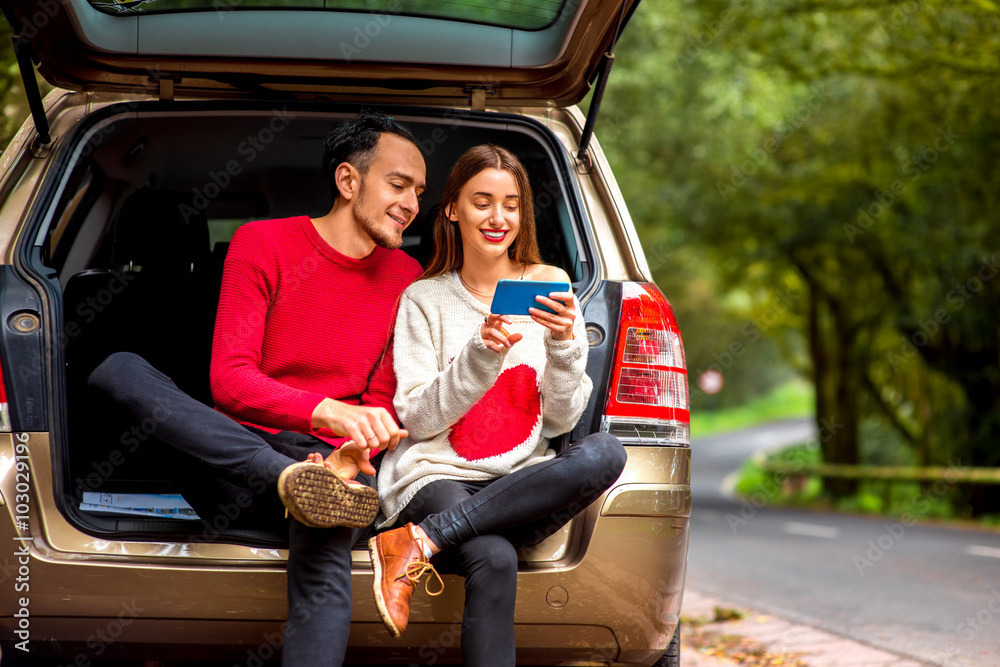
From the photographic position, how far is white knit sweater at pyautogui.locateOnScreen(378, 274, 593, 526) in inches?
105

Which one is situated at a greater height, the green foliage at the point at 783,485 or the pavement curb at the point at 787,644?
the pavement curb at the point at 787,644

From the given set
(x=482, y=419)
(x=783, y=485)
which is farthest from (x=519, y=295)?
(x=783, y=485)

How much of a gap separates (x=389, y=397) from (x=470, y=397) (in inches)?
12.6

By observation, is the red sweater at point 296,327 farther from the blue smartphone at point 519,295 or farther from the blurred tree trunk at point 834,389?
the blurred tree trunk at point 834,389

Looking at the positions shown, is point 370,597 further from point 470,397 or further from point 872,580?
point 872,580

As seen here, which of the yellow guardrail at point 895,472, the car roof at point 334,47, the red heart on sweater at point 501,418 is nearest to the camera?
the red heart on sweater at point 501,418

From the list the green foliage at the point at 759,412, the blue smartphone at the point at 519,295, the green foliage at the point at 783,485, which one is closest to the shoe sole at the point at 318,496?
the blue smartphone at the point at 519,295

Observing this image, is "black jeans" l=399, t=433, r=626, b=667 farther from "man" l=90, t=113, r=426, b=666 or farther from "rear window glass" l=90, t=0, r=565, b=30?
"rear window glass" l=90, t=0, r=565, b=30

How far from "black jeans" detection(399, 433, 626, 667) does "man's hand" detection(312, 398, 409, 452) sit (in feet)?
0.74

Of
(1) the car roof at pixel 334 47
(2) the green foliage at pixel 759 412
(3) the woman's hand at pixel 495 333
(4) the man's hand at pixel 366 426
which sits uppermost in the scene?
(1) the car roof at pixel 334 47

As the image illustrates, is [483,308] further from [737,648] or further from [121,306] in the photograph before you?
[737,648]

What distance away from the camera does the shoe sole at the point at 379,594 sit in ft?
7.89

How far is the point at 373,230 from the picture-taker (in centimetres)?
308

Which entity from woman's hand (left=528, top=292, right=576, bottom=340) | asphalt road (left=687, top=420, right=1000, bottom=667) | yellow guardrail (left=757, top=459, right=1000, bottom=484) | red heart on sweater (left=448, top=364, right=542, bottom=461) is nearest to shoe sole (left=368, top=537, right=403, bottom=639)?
red heart on sweater (left=448, top=364, right=542, bottom=461)
